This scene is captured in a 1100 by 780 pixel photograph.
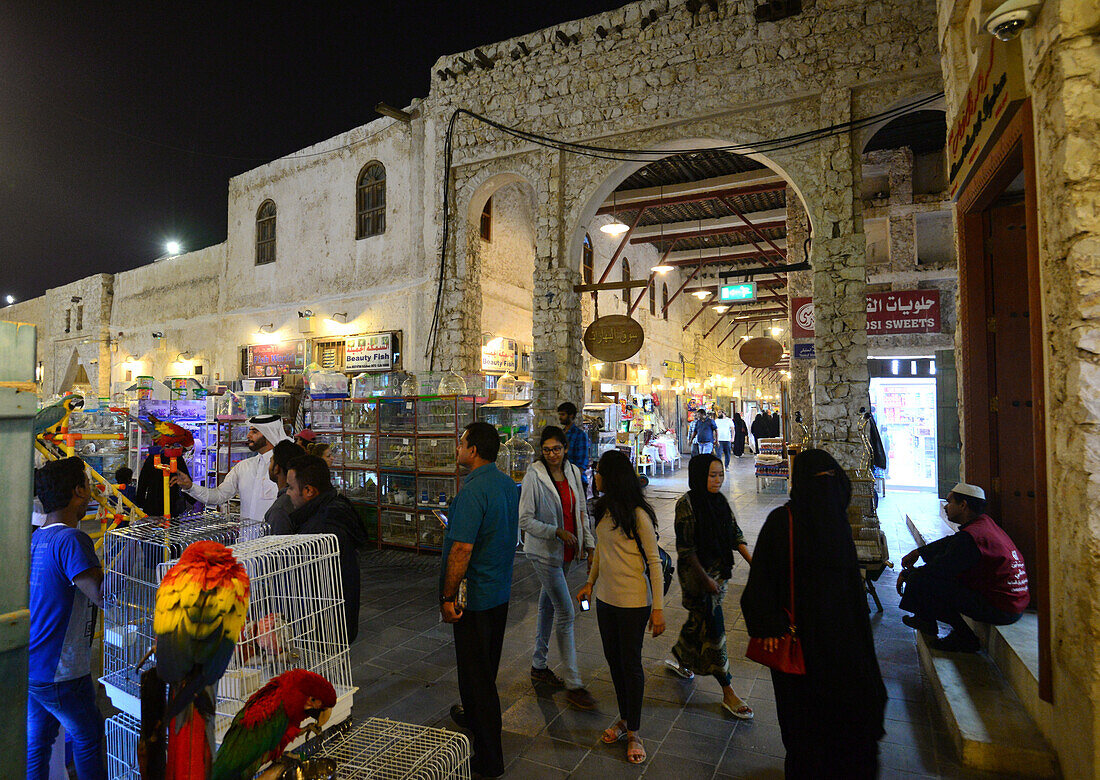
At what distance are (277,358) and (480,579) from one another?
12.6 meters

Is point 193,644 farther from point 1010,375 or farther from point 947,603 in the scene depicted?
point 1010,375

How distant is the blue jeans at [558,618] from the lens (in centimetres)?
399

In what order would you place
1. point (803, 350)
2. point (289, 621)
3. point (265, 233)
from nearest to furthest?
point (289, 621) < point (803, 350) < point (265, 233)

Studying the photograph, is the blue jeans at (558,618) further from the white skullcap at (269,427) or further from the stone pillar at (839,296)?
the stone pillar at (839,296)

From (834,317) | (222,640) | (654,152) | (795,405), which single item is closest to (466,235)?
(654,152)

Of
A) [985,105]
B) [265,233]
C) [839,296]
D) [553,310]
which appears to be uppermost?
[265,233]

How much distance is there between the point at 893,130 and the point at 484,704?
11.9 meters

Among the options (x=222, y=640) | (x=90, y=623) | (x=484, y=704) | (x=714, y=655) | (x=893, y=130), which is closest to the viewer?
(x=222, y=640)

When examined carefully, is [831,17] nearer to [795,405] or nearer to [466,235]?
[466,235]

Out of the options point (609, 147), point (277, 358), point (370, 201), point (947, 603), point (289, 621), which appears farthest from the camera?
point (277, 358)

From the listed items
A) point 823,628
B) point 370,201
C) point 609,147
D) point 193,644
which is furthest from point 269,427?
point 370,201

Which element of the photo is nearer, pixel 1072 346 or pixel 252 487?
pixel 1072 346

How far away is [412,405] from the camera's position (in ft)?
27.0

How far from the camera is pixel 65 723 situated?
2666mm
